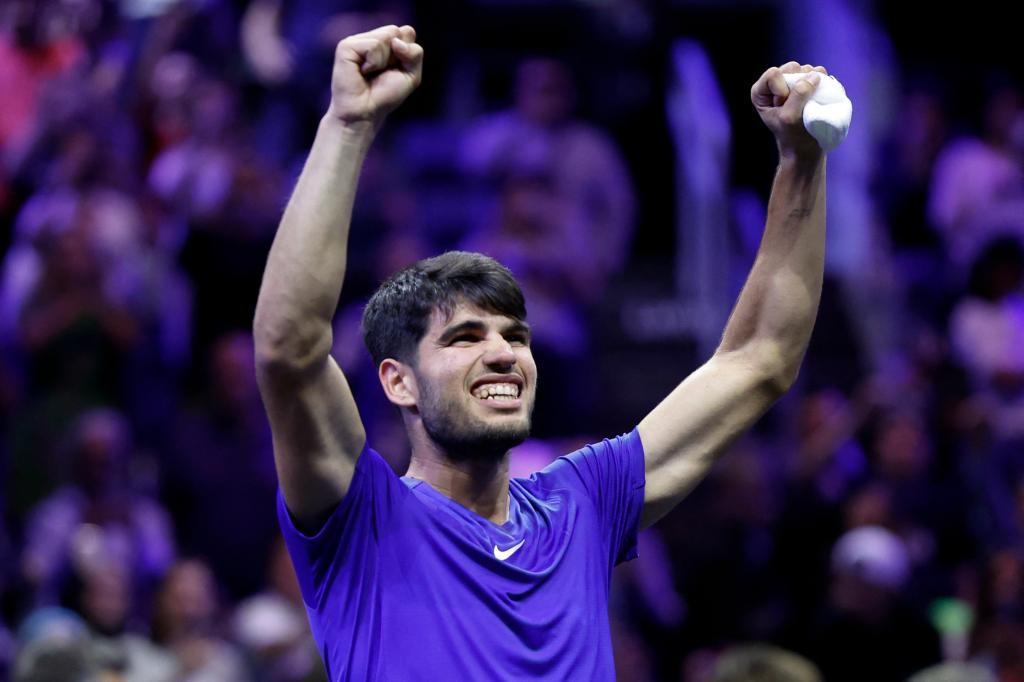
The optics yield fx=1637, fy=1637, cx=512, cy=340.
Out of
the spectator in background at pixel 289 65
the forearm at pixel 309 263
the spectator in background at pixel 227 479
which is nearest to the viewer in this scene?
the forearm at pixel 309 263


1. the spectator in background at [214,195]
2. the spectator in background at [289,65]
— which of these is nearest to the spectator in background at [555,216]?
the spectator in background at [289,65]

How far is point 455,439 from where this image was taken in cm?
320

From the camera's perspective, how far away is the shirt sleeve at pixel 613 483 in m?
3.48

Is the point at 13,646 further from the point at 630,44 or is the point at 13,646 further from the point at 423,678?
the point at 630,44

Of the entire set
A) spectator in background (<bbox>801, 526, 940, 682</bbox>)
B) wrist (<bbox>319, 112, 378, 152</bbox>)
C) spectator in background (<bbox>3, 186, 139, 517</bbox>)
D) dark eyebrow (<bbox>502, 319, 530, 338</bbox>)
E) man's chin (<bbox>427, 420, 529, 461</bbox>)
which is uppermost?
spectator in background (<bbox>3, 186, 139, 517</bbox>)

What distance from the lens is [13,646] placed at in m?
6.83

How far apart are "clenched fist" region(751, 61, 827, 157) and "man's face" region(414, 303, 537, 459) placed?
79 cm

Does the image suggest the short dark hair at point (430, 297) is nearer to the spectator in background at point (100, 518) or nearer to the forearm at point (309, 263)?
the forearm at point (309, 263)

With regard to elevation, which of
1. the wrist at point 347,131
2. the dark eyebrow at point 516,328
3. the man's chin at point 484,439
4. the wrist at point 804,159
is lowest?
the man's chin at point 484,439

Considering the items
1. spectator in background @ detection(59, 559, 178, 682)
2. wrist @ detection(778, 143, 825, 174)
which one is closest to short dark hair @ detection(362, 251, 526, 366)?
wrist @ detection(778, 143, 825, 174)

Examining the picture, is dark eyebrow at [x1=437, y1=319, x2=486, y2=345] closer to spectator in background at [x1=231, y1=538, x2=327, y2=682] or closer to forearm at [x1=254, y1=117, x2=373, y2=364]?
forearm at [x1=254, y1=117, x2=373, y2=364]

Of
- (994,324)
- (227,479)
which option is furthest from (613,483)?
(994,324)

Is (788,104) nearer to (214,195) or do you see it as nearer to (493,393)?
(493,393)

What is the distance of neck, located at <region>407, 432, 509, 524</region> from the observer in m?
3.29
